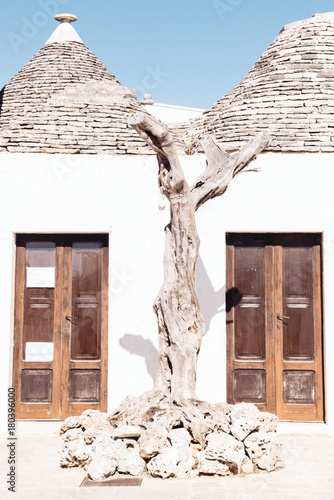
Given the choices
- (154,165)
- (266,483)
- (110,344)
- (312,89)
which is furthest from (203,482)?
(312,89)

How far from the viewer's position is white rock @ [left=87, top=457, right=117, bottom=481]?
212 inches

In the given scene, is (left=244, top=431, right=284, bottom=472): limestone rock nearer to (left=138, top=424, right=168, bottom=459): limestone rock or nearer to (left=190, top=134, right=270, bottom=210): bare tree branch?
(left=138, top=424, right=168, bottom=459): limestone rock

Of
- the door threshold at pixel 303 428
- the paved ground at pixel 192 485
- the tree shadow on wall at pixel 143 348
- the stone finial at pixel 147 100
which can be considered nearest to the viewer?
the paved ground at pixel 192 485

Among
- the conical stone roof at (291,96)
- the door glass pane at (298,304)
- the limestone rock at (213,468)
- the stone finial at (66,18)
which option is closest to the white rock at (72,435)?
the limestone rock at (213,468)

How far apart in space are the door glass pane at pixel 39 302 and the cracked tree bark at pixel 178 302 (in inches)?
73.6

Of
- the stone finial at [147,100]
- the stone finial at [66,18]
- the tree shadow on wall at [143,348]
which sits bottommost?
the tree shadow on wall at [143,348]

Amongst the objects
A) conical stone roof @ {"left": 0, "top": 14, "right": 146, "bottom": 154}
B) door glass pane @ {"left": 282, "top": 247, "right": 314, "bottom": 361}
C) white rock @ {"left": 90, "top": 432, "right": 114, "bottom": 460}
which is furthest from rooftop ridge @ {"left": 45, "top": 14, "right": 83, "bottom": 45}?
white rock @ {"left": 90, "top": 432, "right": 114, "bottom": 460}

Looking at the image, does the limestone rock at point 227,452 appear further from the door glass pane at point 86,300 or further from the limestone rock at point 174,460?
the door glass pane at point 86,300

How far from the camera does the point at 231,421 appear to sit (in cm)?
602

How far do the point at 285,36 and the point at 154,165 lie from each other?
4264 millimetres

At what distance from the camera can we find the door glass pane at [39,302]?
7801 mm

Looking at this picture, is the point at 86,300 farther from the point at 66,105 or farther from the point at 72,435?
the point at 66,105

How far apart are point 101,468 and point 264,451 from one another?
1.53 meters

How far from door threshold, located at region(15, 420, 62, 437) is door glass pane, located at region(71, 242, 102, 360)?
857 millimetres
